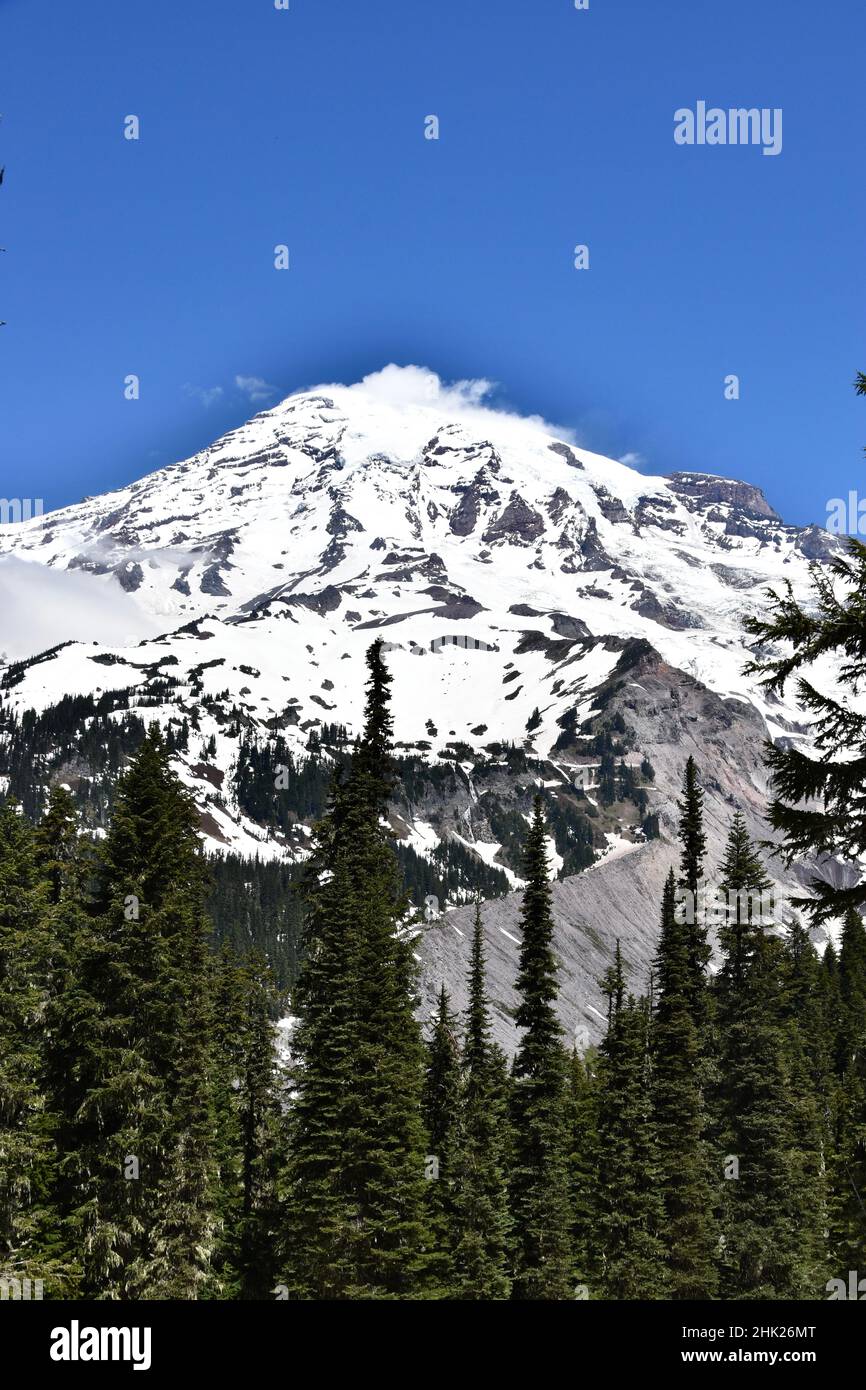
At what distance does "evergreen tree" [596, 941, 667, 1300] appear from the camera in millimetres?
48062

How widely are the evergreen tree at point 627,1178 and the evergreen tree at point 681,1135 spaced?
0.82 meters

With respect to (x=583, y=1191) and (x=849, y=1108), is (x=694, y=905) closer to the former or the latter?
(x=583, y=1191)

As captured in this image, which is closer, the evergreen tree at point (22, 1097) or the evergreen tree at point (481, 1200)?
the evergreen tree at point (22, 1097)

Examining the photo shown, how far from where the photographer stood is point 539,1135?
4844 centimetres

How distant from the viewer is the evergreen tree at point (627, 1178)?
48.1 meters

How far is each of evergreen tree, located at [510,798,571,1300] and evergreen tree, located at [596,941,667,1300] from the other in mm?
1590

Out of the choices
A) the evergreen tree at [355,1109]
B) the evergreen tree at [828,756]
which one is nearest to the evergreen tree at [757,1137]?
the evergreen tree at [355,1109]

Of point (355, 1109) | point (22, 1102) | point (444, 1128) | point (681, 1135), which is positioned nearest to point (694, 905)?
point (681, 1135)

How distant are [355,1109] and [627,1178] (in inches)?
643

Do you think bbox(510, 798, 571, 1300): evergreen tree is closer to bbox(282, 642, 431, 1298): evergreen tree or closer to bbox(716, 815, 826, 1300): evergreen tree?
bbox(716, 815, 826, 1300): evergreen tree

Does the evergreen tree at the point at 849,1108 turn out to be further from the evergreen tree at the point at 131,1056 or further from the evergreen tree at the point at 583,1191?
the evergreen tree at the point at 131,1056
